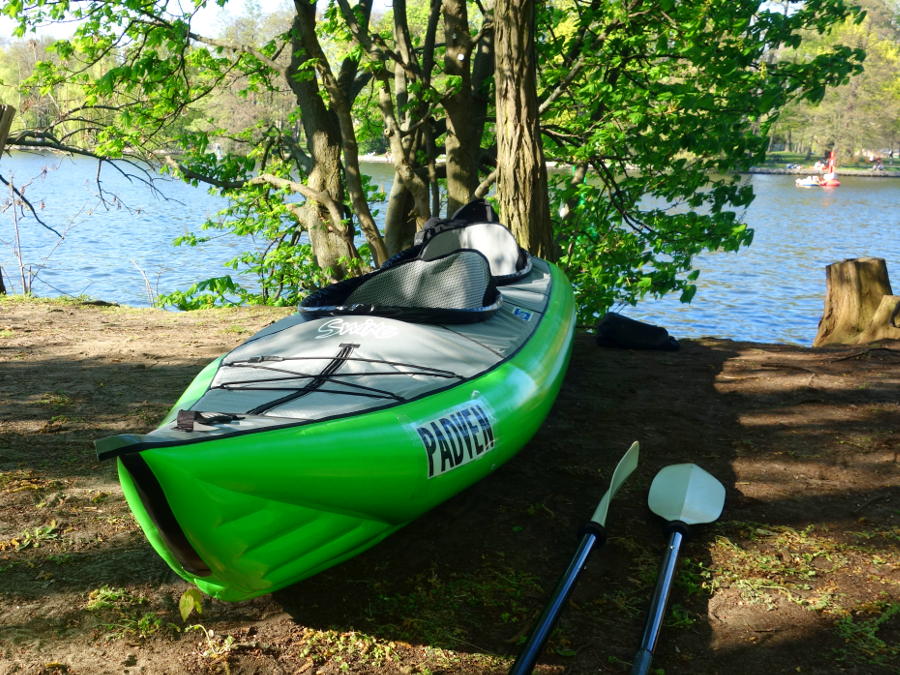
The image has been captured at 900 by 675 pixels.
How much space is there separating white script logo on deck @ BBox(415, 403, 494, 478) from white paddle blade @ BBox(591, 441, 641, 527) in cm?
49

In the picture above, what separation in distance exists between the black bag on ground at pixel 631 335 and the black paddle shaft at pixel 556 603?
328 cm

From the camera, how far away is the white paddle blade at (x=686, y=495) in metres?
3.02

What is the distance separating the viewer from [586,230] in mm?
8438

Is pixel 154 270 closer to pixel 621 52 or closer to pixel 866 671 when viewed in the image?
pixel 621 52

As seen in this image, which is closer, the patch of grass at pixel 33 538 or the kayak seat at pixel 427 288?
the patch of grass at pixel 33 538

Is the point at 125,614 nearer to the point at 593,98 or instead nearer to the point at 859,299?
the point at 859,299

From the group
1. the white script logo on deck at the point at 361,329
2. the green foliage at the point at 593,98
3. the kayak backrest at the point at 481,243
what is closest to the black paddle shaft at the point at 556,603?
the white script logo on deck at the point at 361,329

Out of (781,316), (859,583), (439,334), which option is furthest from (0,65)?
(859,583)

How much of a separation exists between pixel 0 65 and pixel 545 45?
68.6 feet

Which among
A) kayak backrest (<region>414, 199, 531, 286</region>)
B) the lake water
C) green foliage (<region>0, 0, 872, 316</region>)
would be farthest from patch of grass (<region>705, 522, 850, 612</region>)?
the lake water

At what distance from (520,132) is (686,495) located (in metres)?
3.87

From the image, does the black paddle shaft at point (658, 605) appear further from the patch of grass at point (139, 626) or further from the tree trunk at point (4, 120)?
the tree trunk at point (4, 120)

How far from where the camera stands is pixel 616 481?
3.09m

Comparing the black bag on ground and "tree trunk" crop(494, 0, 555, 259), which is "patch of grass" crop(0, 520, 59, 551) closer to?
the black bag on ground
